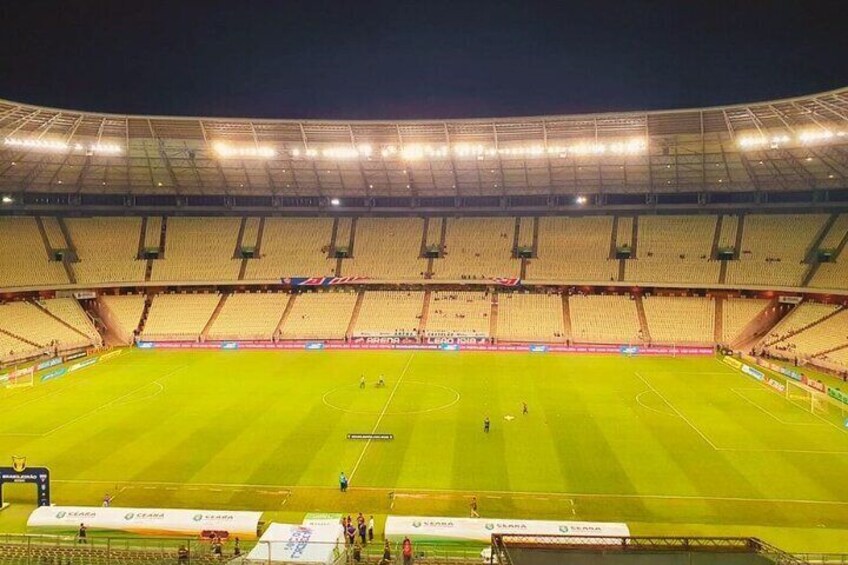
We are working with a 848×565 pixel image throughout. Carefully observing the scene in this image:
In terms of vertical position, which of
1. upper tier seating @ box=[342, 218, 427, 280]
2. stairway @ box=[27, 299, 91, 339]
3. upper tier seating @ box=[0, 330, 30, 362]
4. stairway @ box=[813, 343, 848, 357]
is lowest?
upper tier seating @ box=[0, 330, 30, 362]

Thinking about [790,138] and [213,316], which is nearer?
[790,138]

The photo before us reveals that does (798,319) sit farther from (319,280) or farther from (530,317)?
(319,280)

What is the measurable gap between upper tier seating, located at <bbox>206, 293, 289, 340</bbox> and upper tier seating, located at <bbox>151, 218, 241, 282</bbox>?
3347 millimetres

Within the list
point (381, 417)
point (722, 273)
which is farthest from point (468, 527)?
point (722, 273)

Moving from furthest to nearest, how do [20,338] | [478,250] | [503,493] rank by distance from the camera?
1. [478,250]
2. [20,338]
3. [503,493]

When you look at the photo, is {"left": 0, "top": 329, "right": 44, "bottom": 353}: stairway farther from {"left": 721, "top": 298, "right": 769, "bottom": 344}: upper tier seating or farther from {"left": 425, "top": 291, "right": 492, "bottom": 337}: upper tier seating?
{"left": 721, "top": 298, "right": 769, "bottom": 344}: upper tier seating

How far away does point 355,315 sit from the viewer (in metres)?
60.2

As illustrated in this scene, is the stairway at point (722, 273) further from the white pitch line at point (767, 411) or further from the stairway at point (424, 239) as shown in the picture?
the stairway at point (424, 239)

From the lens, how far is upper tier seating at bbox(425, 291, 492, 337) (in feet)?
187

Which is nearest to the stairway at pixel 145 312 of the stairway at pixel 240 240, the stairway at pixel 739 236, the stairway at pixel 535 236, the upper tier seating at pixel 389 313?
the stairway at pixel 240 240

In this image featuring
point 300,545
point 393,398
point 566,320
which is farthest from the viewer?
point 566,320

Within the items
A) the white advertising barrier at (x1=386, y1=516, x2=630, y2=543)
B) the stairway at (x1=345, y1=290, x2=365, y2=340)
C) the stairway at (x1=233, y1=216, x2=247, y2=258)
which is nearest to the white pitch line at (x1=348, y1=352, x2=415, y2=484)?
the white advertising barrier at (x1=386, y1=516, x2=630, y2=543)

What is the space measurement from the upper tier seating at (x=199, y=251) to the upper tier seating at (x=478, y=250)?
896 inches

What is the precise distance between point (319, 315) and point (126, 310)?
18817 mm
